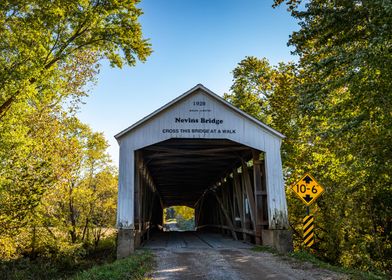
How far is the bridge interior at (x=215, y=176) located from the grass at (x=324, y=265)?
1.48 m

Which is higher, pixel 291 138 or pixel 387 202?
pixel 291 138

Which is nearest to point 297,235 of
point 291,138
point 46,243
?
point 291,138

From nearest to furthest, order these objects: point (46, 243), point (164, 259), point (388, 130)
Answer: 1. point (388, 130)
2. point (164, 259)
3. point (46, 243)

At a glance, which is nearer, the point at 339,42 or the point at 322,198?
the point at 339,42

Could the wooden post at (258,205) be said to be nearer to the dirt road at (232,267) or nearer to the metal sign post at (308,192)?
the dirt road at (232,267)

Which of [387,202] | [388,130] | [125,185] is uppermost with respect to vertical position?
[388,130]

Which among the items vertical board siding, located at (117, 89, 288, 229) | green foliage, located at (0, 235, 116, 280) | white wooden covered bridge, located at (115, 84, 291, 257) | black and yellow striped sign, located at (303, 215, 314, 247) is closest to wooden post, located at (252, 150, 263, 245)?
white wooden covered bridge, located at (115, 84, 291, 257)

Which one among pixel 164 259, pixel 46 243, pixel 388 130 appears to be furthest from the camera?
pixel 46 243

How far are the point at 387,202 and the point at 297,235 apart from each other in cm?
772

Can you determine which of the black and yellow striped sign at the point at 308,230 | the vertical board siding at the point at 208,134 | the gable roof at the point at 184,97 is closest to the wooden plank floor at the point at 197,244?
the vertical board siding at the point at 208,134

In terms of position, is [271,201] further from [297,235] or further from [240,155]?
[297,235]

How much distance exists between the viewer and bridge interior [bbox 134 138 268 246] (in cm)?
1277

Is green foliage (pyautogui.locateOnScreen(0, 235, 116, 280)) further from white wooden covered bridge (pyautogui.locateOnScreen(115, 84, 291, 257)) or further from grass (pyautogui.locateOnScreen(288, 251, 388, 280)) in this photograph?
grass (pyautogui.locateOnScreen(288, 251, 388, 280))

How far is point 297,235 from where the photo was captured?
760 inches
